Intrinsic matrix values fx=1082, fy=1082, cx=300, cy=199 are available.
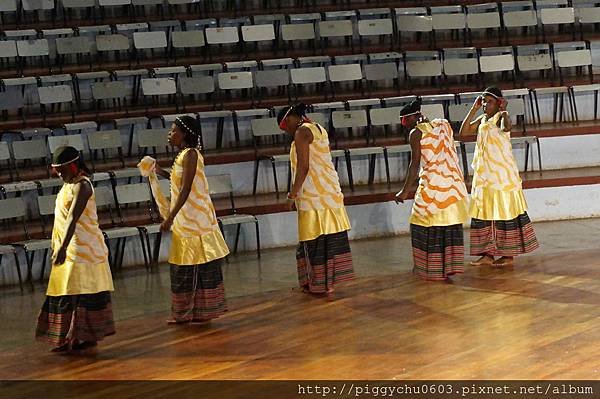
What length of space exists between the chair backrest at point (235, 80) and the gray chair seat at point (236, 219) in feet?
6.45

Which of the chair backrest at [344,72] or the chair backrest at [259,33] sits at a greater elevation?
the chair backrest at [259,33]

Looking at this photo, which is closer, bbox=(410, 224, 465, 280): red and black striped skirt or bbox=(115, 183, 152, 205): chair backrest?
bbox=(410, 224, 465, 280): red and black striped skirt

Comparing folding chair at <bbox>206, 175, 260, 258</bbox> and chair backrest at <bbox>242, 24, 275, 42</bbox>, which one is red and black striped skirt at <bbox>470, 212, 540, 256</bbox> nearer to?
folding chair at <bbox>206, 175, 260, 258</bbox>

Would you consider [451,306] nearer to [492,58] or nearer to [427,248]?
[427,248]

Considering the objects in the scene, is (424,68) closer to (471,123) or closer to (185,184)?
(471,123)

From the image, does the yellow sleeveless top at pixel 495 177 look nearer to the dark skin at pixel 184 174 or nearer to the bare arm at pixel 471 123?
the bare arm at pixel 471 123

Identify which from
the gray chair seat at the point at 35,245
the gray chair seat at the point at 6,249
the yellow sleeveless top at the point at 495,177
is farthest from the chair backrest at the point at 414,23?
the gray chair seat at the point at 6,249

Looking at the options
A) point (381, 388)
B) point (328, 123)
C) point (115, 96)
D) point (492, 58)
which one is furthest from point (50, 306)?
point (492, 58)

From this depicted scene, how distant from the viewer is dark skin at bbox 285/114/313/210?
6.88 m

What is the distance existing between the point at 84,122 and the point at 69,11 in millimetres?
2436

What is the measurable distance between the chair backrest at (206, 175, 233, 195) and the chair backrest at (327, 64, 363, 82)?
2.13 metres

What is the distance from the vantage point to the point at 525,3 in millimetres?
11766

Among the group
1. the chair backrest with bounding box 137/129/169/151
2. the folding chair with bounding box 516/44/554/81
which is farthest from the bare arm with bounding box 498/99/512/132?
the folding chair with bounding box 516/44/554/81

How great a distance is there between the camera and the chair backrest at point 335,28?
35.9 ft
